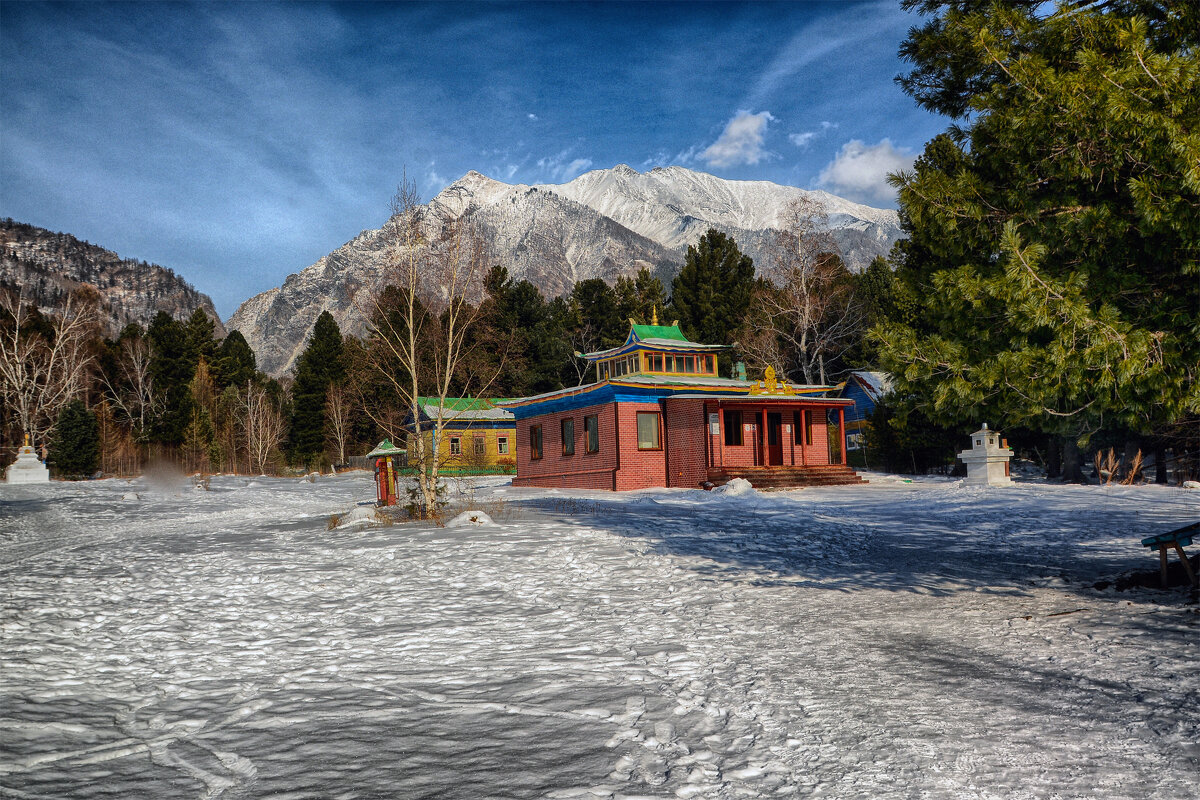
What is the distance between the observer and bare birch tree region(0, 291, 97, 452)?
4284 cm

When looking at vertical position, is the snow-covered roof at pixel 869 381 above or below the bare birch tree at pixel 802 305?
below

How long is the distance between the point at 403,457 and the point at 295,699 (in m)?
52.9

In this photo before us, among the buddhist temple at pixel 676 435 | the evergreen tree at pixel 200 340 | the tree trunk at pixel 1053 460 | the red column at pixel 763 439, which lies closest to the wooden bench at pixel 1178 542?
the buddhist temple at pixel 676 435

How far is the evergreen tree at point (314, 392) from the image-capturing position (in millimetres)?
66688

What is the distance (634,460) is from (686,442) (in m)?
2.13

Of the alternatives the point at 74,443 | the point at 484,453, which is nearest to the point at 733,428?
the point at 484,453

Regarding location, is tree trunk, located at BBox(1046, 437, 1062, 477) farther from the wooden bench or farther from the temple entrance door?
the wooden bench

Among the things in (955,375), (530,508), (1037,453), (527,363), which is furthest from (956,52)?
(527,363)

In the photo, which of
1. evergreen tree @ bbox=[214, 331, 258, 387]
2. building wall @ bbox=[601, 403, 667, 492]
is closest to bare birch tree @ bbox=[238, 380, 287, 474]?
evergreen tree @ bbox=[214, 331, 258, 387]

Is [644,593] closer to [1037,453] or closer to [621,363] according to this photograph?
[621,363]

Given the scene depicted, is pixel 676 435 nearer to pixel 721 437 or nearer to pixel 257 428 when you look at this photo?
pixel 721 437

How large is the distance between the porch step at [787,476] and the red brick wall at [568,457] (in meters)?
3.45

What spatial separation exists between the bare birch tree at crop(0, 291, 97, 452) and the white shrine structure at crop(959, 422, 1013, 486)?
41098 millimetres

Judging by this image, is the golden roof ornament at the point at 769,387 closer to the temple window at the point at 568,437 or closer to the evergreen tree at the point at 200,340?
the temple window at the point at 568,437
